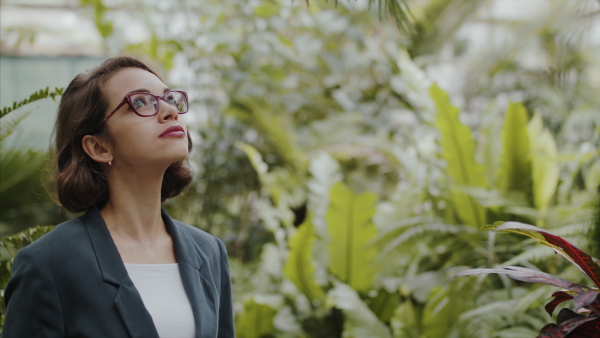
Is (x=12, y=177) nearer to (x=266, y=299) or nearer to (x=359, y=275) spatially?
(x=266, y=299)

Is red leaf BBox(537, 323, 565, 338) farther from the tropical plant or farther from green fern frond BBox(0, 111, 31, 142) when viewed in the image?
green fern frond BBox(0, 111, 31, 142)

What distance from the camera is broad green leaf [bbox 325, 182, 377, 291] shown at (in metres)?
3.38

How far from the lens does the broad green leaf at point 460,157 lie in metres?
3.44

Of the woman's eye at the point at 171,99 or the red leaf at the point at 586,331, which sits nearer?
the red leaf at the point at 586,331

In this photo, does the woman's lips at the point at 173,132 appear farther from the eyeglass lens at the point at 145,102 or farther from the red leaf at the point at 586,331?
the red leaf at the point at 586,331

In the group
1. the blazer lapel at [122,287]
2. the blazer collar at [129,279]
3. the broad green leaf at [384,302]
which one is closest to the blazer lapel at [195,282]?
the blazer collar at [129,279]

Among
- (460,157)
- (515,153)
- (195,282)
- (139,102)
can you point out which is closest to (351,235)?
(460,157)

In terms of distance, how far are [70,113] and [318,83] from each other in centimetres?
438

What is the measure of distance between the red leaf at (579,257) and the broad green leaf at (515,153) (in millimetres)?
2261

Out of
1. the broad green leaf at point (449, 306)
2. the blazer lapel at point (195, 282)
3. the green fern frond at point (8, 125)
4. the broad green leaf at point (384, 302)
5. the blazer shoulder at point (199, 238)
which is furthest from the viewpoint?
the broad green leaf at point (384, 302)

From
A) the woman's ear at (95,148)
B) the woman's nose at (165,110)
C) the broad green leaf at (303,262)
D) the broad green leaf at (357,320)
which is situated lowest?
the broad green leaf at (357,320)

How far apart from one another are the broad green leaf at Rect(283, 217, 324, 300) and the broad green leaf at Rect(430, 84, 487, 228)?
0.87 metres

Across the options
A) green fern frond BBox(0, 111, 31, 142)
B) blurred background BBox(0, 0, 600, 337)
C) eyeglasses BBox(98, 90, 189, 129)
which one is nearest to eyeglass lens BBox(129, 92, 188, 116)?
eyeglasses BBox(98, 90, 189, 129)

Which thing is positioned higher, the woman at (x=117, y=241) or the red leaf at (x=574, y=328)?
the woman at (x=117, y=241)
